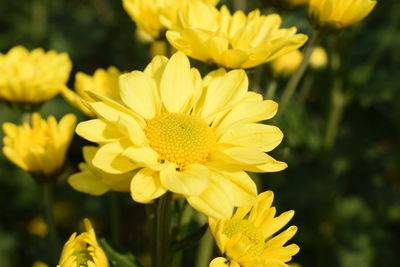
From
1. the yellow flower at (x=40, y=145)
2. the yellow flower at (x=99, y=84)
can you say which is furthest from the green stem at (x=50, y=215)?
the yellow flower at (x=99, y=84)

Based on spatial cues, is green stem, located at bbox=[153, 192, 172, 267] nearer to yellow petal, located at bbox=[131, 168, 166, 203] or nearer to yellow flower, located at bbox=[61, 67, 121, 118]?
yellow petal, located at bbox=[131, 168, 166, 203]

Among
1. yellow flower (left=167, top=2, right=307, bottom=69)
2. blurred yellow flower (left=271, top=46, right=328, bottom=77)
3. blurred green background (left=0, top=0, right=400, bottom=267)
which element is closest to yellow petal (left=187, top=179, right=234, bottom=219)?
yellow flower (left=167, top=2, right=307, bottom=69)

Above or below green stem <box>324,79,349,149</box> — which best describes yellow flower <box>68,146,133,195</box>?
above

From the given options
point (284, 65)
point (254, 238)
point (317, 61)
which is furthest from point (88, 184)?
point (317, 61)

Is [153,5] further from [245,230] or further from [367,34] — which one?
[367,34]

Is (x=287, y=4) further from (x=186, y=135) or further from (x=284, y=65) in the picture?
(x=186, y=135)

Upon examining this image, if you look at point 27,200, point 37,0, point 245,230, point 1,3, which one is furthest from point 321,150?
point 1,3
